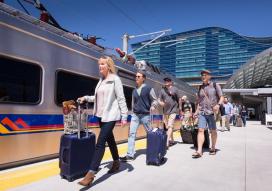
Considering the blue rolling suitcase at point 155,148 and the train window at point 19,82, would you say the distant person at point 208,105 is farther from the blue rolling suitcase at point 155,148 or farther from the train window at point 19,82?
the train window at point 19,82

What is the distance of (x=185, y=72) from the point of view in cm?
14362

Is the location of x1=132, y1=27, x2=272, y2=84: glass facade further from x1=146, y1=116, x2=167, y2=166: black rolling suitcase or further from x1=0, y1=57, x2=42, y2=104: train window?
x1=0, y1=57, x2=42, y2=104: train window

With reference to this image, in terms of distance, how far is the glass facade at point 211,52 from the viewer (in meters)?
134

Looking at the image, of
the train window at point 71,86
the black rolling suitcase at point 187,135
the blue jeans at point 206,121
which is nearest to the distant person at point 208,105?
the blue jeans at point 206,121

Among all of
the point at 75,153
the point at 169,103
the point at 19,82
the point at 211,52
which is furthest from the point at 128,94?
the point at 211,52

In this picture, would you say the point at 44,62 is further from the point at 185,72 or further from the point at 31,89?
the point at 185,72

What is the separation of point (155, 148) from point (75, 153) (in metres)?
1.59

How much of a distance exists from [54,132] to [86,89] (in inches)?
50.2

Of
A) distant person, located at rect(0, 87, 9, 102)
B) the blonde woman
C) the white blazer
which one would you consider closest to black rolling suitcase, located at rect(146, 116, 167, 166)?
the blonde woman

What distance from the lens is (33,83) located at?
4445mm

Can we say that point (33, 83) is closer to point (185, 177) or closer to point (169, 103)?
point (185, 177)

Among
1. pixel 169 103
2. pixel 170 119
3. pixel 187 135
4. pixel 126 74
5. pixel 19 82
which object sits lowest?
pixel 187 135

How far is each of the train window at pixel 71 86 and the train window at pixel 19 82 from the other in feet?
1.55

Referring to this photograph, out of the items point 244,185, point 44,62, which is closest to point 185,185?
point 244,185
